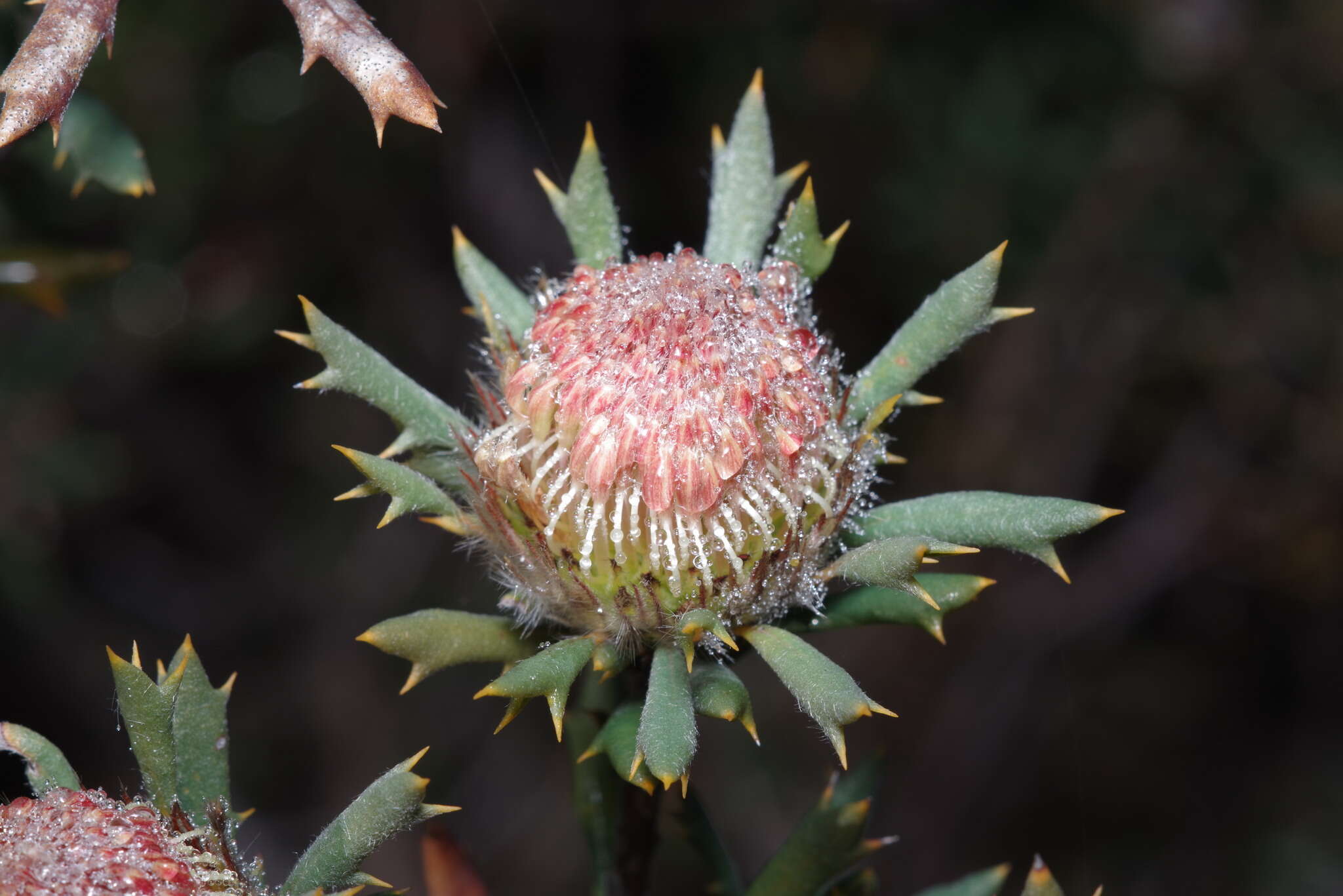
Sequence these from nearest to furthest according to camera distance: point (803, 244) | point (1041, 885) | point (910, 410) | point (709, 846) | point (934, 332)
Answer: point (1041, 885) → point (934, 332) → point (803, 244) → point (709, 846) → point (910, 410)

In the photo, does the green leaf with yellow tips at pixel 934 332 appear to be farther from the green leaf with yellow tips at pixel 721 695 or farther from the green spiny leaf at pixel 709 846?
the green spiny leaf at pixel 709 846

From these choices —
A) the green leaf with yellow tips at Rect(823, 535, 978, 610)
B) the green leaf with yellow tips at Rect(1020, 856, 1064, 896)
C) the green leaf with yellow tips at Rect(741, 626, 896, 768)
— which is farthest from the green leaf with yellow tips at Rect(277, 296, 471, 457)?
the green leaf with yellow tips at Rect(1020, 856, 1064, 896)

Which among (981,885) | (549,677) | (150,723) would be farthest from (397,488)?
(981,885)

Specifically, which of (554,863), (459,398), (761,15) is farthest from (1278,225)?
(554,863)

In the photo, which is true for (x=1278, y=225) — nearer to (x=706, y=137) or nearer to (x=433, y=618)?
(x=706, y=137)

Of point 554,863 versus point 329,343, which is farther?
point 554,863

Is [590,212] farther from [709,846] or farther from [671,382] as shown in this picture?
A: [709,846]

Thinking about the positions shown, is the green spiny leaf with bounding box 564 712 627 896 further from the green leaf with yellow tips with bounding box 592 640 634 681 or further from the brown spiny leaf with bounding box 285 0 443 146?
the brown spiny leaf with bounding box 285 0 443 146
